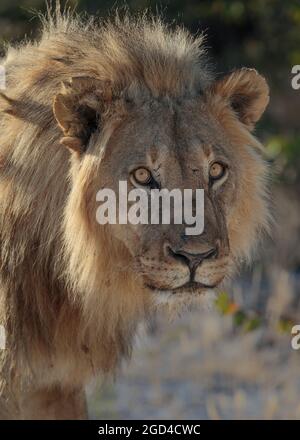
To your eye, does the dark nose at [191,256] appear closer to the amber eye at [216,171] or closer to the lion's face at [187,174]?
the lion's face at [187,174]

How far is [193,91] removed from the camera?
4.50 m

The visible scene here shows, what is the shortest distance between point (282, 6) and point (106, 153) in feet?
15.3

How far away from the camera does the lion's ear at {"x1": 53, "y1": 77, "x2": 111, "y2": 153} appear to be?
4.21 meters

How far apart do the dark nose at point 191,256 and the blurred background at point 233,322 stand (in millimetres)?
2850

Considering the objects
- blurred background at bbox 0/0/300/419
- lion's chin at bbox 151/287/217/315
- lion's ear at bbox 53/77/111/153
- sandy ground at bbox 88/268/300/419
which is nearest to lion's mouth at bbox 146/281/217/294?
lion's chin at bbox 151/287/217/315

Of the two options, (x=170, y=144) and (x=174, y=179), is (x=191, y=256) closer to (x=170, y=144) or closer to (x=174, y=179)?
(x=174, y=179)

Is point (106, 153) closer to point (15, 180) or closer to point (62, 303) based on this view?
point (15, 180)

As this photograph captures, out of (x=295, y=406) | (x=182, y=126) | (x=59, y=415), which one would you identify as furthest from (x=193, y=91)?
(x=295, y=406)

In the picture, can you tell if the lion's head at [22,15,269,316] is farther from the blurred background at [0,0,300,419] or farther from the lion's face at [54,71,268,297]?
the blurred background at [0,0,300,419]

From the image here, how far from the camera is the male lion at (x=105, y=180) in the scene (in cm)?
416

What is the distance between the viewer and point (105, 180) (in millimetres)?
4250

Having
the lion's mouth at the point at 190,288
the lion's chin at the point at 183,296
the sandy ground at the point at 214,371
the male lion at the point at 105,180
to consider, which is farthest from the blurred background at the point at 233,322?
the lion's mouth at the point at 190,288

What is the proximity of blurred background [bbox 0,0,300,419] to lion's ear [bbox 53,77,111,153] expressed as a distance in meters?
2.76
